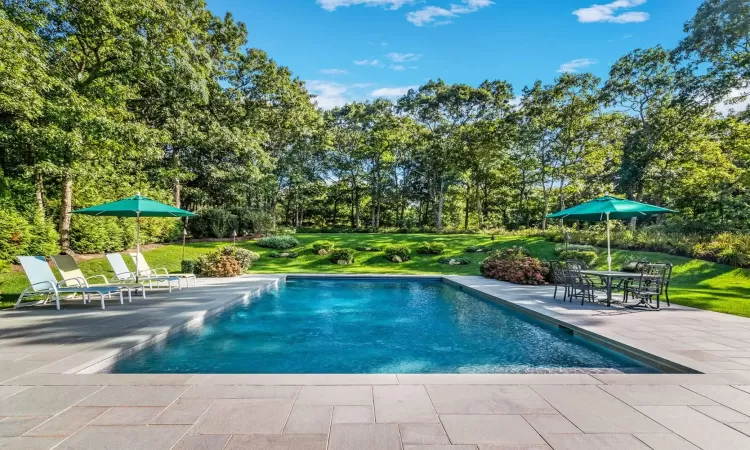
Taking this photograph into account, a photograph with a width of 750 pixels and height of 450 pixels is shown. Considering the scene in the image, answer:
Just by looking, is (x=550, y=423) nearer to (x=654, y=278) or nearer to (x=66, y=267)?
(x=654, y=278)

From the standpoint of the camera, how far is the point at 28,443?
7.48ft

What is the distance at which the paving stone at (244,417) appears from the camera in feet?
8.08

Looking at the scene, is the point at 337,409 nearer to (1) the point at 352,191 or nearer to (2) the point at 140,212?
(2) the point at 140,212

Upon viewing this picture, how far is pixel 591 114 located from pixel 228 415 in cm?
2551

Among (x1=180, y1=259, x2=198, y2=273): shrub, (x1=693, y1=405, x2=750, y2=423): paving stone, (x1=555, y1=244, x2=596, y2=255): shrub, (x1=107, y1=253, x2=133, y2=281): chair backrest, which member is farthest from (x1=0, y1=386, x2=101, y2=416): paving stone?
(x1=555, y1=244, x2=596, y2=255): shrub

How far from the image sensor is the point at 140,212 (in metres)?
8.55

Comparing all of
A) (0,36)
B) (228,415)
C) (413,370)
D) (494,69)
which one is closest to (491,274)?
(413,370)

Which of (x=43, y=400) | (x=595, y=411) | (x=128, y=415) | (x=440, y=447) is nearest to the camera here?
(x=440, y=447)

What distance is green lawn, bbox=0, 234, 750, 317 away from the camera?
840 cm

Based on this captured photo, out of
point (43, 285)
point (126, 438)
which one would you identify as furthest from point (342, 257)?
point (126, 438)

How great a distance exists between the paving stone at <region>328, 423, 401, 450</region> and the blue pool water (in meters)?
2.00

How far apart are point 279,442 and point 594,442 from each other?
1968mm

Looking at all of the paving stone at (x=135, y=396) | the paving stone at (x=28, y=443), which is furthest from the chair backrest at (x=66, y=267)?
the paving stone at (x=28, y=443)

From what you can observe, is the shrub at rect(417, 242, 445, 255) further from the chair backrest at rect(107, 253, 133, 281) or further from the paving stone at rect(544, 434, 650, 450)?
the paving stone at rect(544, 434, 650, 450)
